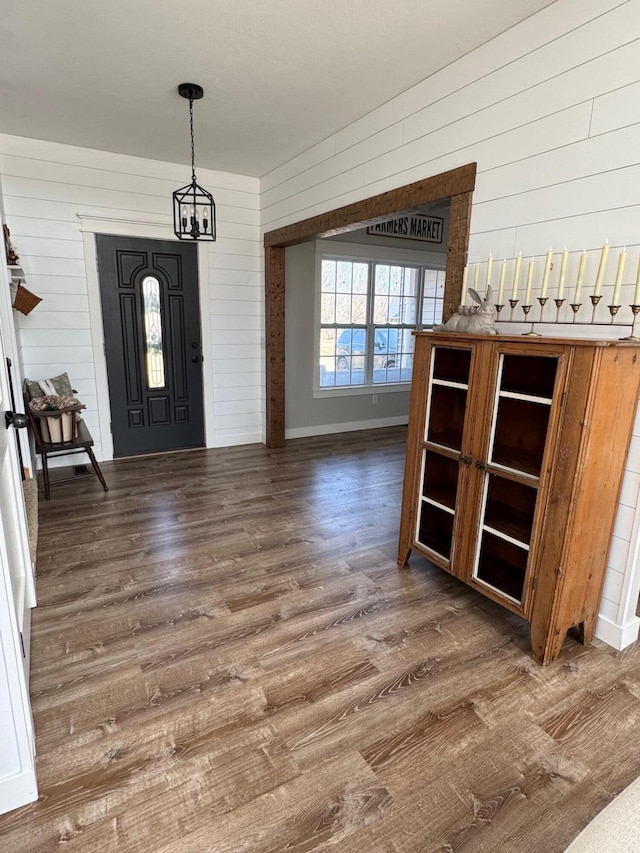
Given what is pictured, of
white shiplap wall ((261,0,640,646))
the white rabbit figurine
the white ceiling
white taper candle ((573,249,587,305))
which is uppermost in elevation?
the white ceiling

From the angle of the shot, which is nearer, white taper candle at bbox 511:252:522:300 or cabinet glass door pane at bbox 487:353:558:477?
cabinet glass door pane at bbox 487:353:558:477

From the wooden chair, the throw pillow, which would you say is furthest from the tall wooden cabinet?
the throw pillow

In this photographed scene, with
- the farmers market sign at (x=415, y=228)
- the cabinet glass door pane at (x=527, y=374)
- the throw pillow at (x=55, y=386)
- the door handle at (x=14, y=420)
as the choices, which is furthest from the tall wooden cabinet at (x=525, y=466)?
the farmers market sign at (x=415, y=228)

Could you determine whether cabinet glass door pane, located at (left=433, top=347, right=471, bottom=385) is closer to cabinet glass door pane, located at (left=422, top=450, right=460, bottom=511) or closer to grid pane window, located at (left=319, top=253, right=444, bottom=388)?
cabinet glass door pane, located at (left=422, top=450, right=460, bottom=511)

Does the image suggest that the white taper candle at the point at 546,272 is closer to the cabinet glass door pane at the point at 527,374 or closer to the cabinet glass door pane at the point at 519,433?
the cabinet glass door pane at the point at 527,374

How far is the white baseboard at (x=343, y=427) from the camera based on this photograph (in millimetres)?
5598

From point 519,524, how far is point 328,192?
293 cm

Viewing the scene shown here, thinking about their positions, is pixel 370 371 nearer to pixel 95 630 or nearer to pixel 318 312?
pixel 318 312

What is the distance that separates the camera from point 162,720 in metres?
1.69

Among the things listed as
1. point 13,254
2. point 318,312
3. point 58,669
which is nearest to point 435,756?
point 58,669

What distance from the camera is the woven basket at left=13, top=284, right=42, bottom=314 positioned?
3756mm

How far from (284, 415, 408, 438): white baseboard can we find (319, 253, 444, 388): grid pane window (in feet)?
1.63

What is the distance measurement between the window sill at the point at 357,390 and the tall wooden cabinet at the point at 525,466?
3.11 metres

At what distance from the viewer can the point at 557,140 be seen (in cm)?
210
